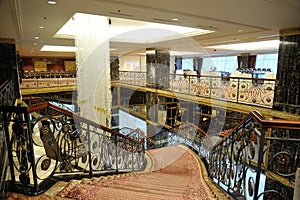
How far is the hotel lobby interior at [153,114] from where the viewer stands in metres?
2.32

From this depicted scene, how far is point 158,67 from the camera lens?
10961mm

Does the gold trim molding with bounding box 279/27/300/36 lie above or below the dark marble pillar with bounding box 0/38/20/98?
above

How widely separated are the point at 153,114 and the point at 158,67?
2.64 meters

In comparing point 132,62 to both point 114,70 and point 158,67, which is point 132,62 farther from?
point 158,67

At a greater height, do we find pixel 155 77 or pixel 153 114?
pixel 155 77

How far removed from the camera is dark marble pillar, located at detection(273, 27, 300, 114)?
219 inches

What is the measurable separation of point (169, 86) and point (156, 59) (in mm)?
1706

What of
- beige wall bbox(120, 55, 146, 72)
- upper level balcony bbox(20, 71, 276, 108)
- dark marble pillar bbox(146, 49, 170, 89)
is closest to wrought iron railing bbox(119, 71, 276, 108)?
upper level balcony bbox(20, 71, 276, 108)

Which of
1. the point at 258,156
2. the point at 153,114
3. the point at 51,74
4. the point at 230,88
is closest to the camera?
→ the point at 258,156

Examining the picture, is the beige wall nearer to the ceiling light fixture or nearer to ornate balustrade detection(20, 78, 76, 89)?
ornate balustrade detection(20, 78, 76, 89)

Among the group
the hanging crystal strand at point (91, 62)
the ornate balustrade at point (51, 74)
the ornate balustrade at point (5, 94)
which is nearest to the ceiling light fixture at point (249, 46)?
the hanging crystal strand at point (91, 62)

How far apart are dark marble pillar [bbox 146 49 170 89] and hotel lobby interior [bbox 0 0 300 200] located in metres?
0.06

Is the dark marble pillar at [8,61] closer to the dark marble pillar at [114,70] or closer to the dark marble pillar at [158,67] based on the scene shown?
the dark marble pillar at [158,67]

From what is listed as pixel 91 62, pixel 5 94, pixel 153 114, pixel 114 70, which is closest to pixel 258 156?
pixel 91 62
